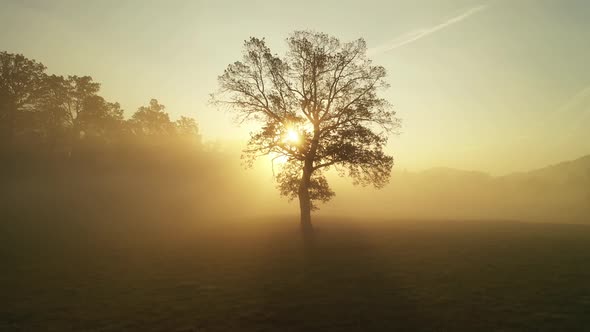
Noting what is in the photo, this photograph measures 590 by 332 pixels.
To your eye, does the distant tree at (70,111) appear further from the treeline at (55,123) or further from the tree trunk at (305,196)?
the tree trunk at (305,196)

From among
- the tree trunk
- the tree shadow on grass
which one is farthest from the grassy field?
the tree trunk

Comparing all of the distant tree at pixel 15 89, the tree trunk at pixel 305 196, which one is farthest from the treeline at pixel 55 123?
the tree trunk at pixel 305 196

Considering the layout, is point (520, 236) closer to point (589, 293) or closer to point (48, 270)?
point (589, 293)

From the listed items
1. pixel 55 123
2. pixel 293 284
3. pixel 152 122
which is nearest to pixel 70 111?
pixel 55 123

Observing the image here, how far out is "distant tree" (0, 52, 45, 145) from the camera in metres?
46.6

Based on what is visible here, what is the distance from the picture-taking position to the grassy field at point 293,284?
32.9 ft

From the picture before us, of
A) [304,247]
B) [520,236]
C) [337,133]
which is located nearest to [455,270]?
[304,247]

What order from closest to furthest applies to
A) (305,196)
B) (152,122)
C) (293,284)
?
1. (293,284)
2. (305,196)
3. (152,122)

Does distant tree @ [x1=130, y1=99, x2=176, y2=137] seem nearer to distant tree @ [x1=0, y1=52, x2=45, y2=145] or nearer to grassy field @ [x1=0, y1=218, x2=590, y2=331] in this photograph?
distant tree @ [x1=0, y1=52, x2=45, y2=145]

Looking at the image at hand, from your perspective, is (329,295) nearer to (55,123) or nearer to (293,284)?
(293,284)

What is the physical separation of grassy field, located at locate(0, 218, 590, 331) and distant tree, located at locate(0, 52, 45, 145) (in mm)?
33102

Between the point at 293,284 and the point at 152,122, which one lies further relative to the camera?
the point at 152,122

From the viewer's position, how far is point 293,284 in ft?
46.7

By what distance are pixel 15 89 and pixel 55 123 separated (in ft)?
23.4
